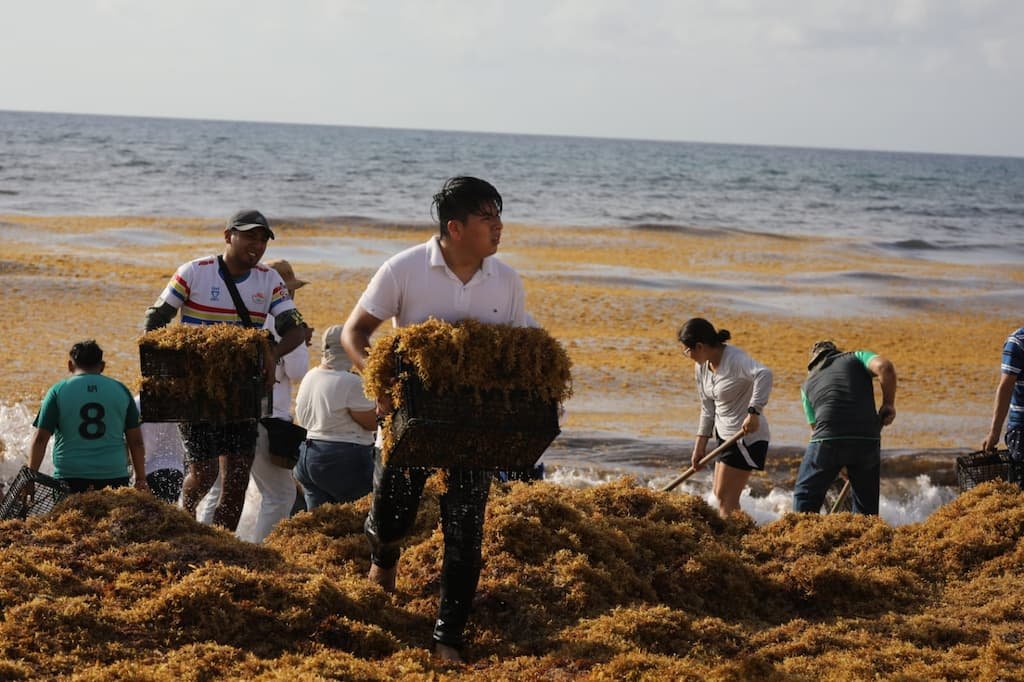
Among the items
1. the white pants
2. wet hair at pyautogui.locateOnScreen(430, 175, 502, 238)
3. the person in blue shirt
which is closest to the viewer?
wet hair at pyautogui.locateOnScreen(430, 175, 502, 238)

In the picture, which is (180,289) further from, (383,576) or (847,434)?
(847,434)

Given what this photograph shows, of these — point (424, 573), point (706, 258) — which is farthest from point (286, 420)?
point (706, 258)

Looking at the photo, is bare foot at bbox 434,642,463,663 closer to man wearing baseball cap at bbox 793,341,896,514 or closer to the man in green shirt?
the man in green shirt

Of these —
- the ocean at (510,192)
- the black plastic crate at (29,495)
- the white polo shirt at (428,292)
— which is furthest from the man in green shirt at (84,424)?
the ocean at (510,192)

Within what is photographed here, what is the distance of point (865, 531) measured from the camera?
6.39 m

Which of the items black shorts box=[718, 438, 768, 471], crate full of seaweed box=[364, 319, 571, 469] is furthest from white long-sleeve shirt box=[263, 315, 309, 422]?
black shorts box=[718, 438, 768, 471]

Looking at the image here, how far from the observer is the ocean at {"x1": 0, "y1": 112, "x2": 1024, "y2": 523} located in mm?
11641

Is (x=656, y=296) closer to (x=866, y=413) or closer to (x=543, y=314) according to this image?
(x=543, y=314)

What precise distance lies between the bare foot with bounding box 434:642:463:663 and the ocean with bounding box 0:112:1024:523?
18.9ft

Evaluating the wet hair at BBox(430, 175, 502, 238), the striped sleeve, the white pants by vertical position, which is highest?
the wet hair at BBox(430, 175, 502, 238)

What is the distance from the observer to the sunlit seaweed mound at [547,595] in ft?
14.5

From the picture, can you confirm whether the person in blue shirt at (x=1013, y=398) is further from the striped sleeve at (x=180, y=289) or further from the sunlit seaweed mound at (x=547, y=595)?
the striped sleeve at (x=180, y=289)

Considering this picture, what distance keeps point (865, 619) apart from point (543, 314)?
45.6 feet

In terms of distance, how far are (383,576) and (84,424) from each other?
2284mm
